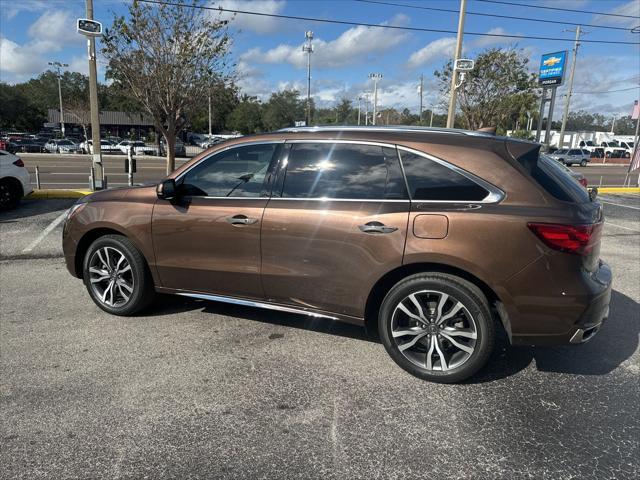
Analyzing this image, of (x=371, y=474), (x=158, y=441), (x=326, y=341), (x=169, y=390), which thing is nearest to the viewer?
(x=371, y=474)

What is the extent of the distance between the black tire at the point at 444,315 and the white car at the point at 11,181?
351 inches

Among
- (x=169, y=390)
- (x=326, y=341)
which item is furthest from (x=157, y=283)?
(x=326, y=341)

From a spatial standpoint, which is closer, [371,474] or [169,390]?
[371,474]

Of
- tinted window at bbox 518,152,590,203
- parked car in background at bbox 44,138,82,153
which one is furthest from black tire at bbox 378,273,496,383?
parked car in background at bbox 44,138,82,153

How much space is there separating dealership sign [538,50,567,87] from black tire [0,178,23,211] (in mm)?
25697

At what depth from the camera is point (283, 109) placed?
77.9 m

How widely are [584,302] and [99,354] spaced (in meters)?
3.57

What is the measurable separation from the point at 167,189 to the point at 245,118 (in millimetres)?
82253

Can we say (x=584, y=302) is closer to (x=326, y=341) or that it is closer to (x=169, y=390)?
(x=326, y=341)

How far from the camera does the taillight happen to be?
291cm

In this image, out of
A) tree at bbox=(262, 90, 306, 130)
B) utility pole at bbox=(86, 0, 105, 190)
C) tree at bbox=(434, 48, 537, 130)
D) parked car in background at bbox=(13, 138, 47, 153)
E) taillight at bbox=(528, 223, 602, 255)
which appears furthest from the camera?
tree at bbox=(262, 90, 306, 130)

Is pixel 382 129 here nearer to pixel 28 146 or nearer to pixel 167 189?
pixel 167 189

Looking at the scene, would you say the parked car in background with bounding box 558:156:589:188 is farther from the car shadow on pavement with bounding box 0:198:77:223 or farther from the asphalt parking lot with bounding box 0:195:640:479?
the car shadow on pavement with bounding box 0:198:77:223

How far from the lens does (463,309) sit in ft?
10.3
